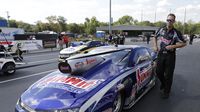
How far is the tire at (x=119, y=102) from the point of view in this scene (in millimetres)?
3856

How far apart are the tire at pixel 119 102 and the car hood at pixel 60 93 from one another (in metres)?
0.42

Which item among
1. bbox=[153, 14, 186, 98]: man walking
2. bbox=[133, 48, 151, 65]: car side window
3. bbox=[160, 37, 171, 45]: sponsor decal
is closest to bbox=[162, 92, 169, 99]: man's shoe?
bbox=[153, 14, 186, 98]: man walking

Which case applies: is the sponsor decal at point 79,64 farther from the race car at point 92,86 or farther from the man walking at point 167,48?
the man walking at point 167,48

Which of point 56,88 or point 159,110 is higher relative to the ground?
point 56,88

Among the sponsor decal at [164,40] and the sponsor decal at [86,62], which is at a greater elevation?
the sponsor decal at [164,40]

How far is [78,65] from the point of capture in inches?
157

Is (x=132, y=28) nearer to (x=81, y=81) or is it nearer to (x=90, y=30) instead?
(x=90, y=30)

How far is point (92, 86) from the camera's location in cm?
357

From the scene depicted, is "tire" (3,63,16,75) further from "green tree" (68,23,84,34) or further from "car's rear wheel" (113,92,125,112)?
"green tree" (68,23,84,34)

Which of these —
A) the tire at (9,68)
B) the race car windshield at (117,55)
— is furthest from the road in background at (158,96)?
the race car windshield at (117,55)

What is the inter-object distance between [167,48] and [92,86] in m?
2.31

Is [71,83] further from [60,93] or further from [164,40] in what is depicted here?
[164,40]

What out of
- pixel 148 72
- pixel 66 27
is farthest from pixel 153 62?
pixel 66 27

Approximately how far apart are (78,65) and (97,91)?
0.72m
